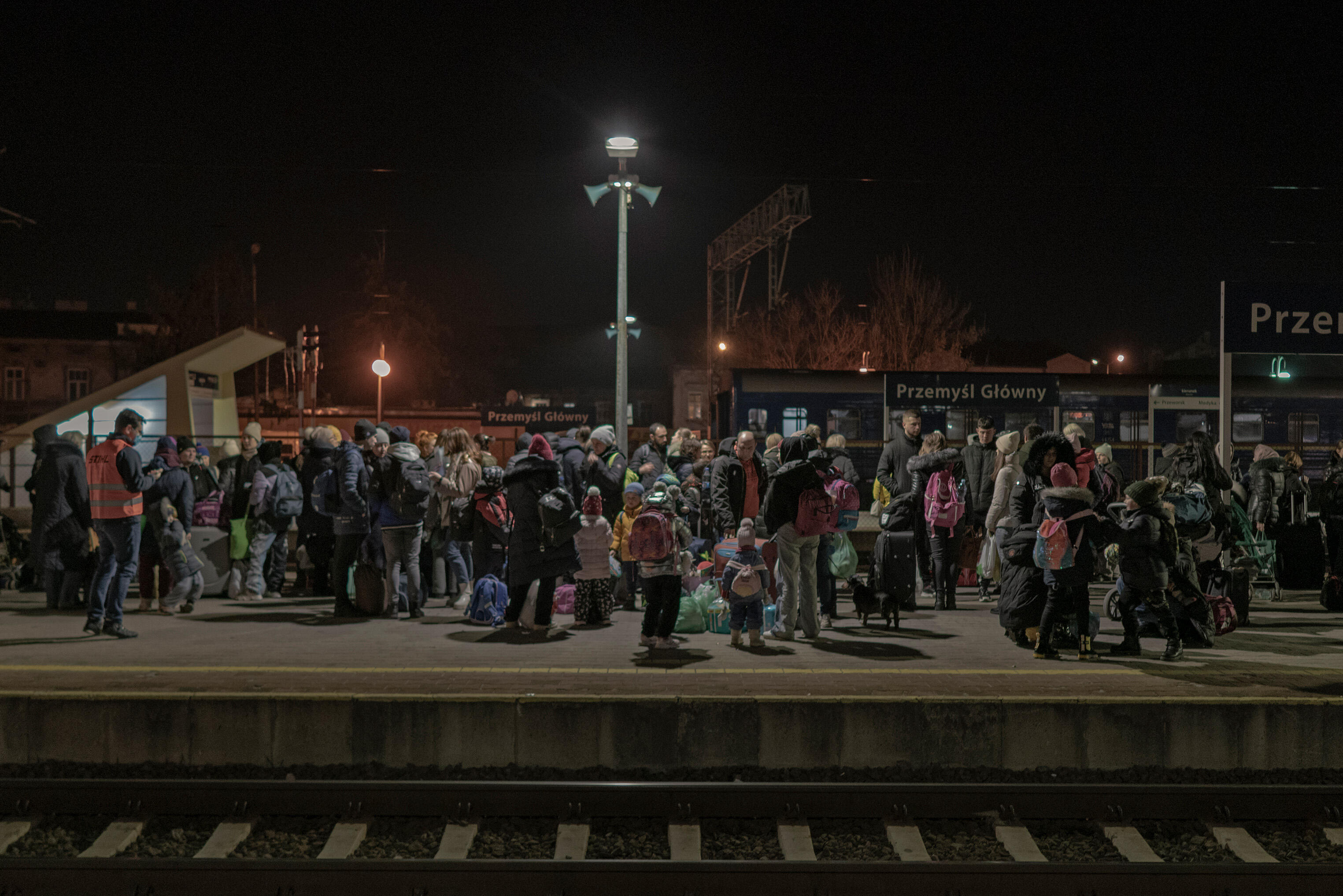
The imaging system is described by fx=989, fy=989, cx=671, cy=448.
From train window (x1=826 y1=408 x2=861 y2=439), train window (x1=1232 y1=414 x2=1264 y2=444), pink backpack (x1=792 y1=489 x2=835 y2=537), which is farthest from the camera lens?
train window (x1=1232 y1=414 x2=1264 y2=444)

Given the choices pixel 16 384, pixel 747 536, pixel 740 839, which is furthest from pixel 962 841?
pixel 16 384

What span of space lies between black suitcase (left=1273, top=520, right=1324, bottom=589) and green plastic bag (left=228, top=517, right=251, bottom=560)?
12.1m

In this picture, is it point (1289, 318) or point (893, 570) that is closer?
point (893, 570)

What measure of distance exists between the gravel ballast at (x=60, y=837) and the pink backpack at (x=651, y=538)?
151 inches

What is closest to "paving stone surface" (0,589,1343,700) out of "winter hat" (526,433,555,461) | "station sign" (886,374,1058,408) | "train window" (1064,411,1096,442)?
"winter hat" (526,433,555,461)

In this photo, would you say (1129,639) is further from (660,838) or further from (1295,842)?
(660,838)

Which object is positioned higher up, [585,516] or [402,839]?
[585,516]

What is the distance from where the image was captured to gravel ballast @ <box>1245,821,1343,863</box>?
5164mm

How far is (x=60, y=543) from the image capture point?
32.0 feet

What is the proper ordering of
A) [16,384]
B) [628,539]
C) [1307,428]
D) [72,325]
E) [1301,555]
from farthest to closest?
[72,325]
[16,384]
[1307,428]
[1301,555]
[628,539]

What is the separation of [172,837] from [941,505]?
7.28 metres

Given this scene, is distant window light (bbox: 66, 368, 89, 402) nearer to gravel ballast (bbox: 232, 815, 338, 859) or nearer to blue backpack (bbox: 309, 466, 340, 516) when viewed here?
blue backpack (bbox: 309, 466, 340, 516)

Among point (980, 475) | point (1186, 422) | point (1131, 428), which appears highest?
point (1186, 422)

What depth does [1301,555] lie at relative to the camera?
40.0 ft
